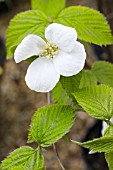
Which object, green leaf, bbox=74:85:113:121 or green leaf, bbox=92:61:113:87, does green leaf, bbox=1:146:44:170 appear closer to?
green leaf, bbox=74:85:113:121

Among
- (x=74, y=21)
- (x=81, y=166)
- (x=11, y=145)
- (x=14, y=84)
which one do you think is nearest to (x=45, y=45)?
(x=74, y=21)

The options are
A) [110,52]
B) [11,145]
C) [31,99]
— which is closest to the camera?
[110,52]

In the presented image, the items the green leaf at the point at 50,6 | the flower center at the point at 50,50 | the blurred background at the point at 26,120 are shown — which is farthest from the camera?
the blurred background at the point at 26,120

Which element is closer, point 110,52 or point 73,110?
point 73,110

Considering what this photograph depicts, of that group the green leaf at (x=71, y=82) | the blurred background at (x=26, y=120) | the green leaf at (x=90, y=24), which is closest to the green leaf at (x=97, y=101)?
the green leaf at (x=71, y=82)

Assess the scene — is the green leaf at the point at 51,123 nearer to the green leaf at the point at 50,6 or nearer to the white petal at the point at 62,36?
the white petal at the point at 62,36

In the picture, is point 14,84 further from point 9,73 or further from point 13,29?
point 13,29
